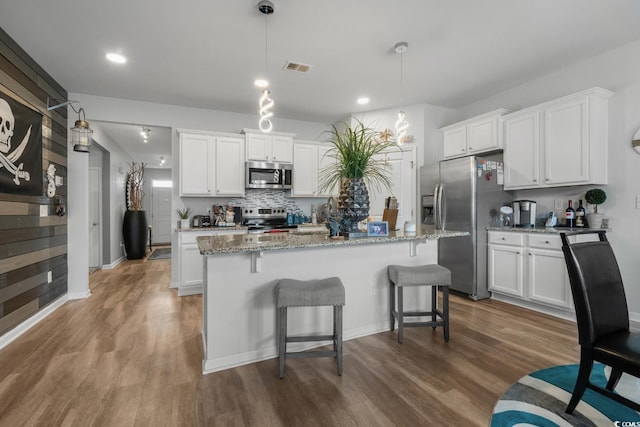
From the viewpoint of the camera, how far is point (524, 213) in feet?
12.5

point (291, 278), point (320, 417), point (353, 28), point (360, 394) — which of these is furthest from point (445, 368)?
point (353, 28)

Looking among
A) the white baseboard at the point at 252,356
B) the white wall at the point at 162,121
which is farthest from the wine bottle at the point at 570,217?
the white wall at the point at 162,121

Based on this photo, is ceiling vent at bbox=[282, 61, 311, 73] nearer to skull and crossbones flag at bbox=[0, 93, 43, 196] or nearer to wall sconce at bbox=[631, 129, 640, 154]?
skull and crossbones flag at bbox=[0, 93, 43, 196]

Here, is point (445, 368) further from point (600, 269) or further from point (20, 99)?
point (20, 99)

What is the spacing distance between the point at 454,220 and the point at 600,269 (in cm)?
243

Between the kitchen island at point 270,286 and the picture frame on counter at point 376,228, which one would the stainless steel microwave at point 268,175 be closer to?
the kitchen island at point 270,286

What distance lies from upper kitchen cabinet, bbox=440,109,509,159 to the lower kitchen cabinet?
3.94 feet

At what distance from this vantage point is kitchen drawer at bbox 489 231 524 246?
140 inches

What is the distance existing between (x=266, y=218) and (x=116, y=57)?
2.82m

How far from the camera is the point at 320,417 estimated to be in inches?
66.8

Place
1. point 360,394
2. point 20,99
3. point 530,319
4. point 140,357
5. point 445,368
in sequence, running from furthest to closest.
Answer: point 530,319 < point 20,99 < point 140,357 < point 445,368 < point 360,394

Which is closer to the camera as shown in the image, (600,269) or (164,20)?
(600,269)

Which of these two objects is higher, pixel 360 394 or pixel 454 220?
pixel 454 220

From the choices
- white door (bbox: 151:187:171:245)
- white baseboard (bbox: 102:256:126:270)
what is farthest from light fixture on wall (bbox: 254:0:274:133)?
white door (bbox: 151:187:171:245)
